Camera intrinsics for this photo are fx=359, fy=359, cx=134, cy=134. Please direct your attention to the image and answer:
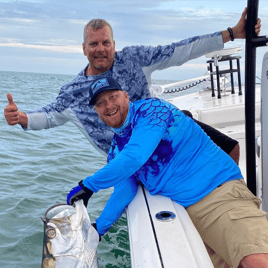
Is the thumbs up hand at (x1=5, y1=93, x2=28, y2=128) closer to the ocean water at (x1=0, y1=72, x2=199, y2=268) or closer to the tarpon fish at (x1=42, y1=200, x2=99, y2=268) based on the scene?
the ocean water at (x1=0, y1=72, x2=199, y2=268)

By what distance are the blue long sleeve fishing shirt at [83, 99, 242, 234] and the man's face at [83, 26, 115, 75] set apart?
1.04 metres

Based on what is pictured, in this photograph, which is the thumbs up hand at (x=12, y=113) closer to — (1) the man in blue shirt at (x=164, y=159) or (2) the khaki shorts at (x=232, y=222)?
(1) the man in blue shirt at (x=164, y=159)

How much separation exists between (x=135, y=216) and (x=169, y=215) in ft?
0.70

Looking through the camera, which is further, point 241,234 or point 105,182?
point 105,182

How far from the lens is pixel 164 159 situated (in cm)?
202

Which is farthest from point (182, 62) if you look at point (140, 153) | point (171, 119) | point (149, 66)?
point (140, 153)

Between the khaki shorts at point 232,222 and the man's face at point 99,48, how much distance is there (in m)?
1.53

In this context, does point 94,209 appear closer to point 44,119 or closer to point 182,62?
point 44,119

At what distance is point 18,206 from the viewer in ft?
14.9

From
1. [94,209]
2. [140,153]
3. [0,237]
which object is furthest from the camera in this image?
[94,209]

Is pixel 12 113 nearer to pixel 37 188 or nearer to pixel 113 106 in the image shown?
pixel 113 106

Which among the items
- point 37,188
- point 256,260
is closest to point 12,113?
point 256,260

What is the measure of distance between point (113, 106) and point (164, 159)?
418 mm

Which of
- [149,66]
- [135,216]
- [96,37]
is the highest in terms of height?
[96,37]
